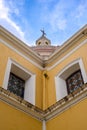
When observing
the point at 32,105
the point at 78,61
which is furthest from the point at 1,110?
the point at 78,61

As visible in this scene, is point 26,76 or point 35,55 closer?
point 26,76

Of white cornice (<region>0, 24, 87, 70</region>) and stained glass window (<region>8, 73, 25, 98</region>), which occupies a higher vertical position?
white cornice (<region>0, 24, 87, 70</region>)

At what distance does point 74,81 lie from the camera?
7328 millimetres

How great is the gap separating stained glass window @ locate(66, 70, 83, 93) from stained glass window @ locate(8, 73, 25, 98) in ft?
5.07

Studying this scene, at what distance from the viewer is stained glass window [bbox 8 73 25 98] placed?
7191mm

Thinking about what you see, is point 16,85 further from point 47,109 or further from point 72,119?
point 72,119

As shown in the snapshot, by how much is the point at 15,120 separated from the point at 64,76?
105 inches

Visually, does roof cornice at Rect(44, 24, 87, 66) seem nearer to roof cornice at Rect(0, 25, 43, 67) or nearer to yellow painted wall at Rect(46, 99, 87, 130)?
roof cornice at Rect(0, 25, 43, 67)

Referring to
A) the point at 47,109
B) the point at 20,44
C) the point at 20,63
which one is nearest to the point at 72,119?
the point at 47,109

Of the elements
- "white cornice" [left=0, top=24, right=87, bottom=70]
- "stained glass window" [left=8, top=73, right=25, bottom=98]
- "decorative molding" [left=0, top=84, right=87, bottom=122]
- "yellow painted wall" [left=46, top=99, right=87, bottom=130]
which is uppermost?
"white cornice" [left=0, top=24, right=87, bottom=70]

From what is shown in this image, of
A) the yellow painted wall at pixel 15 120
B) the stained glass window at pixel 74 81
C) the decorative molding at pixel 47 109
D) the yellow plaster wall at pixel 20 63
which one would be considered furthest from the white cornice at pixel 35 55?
the yellow painted wall at pixel 15 120

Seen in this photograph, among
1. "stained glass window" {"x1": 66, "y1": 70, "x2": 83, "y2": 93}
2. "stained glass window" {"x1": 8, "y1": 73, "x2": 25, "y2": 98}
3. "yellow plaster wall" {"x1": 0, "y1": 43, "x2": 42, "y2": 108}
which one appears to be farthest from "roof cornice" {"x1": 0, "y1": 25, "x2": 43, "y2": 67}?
"stained glass window" {"x1": 66, "y1": 70, "x2": 83, "y2": 93}

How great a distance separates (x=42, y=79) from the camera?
26.7ft

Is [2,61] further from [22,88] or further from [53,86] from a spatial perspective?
[53,86]
